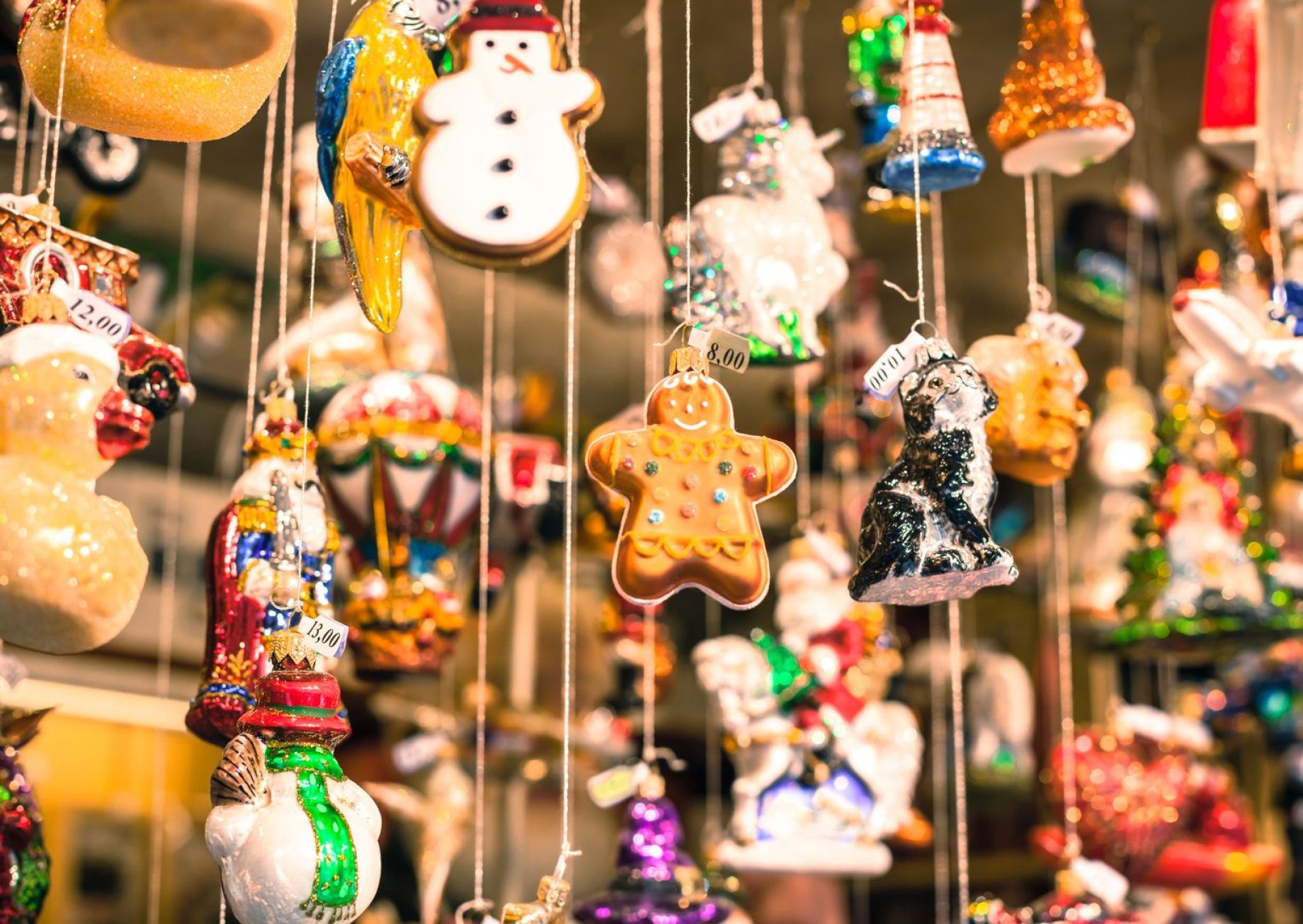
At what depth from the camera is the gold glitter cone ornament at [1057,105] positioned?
8.05ft

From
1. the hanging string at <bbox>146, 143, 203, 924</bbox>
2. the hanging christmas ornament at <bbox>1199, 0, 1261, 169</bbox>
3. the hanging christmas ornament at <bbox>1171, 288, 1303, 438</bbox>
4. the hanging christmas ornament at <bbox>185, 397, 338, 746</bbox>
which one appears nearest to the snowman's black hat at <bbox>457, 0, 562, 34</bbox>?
the hanging christmas ornament at <bbox>185, 397, 338, 746</bbox>

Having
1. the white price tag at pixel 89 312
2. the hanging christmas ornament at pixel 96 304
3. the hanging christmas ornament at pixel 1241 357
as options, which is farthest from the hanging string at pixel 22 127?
the hanging christmas ornament at pixel 1241 357

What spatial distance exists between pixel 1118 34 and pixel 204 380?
2111 mm

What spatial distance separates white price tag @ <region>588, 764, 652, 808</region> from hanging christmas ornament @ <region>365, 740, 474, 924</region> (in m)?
0.82

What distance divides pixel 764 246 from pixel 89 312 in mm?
882

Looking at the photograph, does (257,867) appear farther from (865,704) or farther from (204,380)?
(204,380)

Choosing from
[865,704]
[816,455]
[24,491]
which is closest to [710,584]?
[24,491]

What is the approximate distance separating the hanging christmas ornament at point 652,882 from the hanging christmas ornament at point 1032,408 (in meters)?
0.69

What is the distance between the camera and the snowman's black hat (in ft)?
6.73

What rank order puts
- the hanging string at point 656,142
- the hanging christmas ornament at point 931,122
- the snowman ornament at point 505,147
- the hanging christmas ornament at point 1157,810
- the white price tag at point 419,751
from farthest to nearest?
the hanging string at point 656,142 < the white price tag at point 419,751 < the hanging christmas ornament at point 1157,810 < the hanging christmas ornament at point 931,122 < the snowman ornament at point 505,147

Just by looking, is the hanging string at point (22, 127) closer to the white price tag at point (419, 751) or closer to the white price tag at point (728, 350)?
the white price tag at point (728, 350)

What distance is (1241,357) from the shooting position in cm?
259

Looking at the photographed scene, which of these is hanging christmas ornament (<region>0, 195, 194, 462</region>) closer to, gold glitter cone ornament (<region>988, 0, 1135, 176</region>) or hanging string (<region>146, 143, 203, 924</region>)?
gold glitter cone ornament (<region>988, 0, 1135, 176</region>)

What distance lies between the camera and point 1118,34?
4129 millimetres
